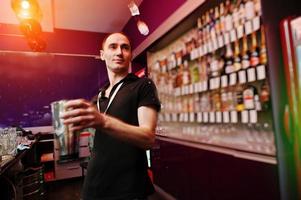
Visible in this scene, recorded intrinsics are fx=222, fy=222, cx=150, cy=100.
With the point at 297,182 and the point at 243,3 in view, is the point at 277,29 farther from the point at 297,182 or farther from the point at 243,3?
the point at 243,3

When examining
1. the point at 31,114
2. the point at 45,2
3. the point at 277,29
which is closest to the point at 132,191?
the point at 277,29

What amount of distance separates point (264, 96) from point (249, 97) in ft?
0.41

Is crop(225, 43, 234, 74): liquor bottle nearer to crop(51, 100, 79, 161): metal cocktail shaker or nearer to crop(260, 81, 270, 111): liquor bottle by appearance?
crop(260, 81, 270, 111): liquor bottle

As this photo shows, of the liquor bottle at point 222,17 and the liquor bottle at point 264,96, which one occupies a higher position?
the liquor bottle at point 222,17

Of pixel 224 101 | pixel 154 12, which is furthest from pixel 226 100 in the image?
pixel 154 12

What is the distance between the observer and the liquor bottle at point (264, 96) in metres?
1.60

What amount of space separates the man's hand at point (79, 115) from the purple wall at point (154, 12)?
221cm

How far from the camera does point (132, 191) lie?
3.40 ft

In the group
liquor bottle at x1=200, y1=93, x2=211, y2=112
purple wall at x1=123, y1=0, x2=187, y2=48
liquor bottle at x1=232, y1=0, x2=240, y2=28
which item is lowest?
liquor bottle at x1=200, y1=93, x2=211, y2=112

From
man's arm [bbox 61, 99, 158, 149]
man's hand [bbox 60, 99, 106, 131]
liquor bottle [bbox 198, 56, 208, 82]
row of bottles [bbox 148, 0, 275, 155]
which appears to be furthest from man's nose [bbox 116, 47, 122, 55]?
liquor bottle [bbox 198, 56, 208, 82]

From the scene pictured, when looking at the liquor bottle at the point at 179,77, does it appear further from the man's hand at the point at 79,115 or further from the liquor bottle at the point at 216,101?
the man's hand at the point at 79,115

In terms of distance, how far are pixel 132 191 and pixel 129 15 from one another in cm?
408

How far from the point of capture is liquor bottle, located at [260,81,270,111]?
1.60 m

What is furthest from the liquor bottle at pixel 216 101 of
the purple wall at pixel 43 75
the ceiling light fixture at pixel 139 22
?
the purple wall at pixel 43 75
